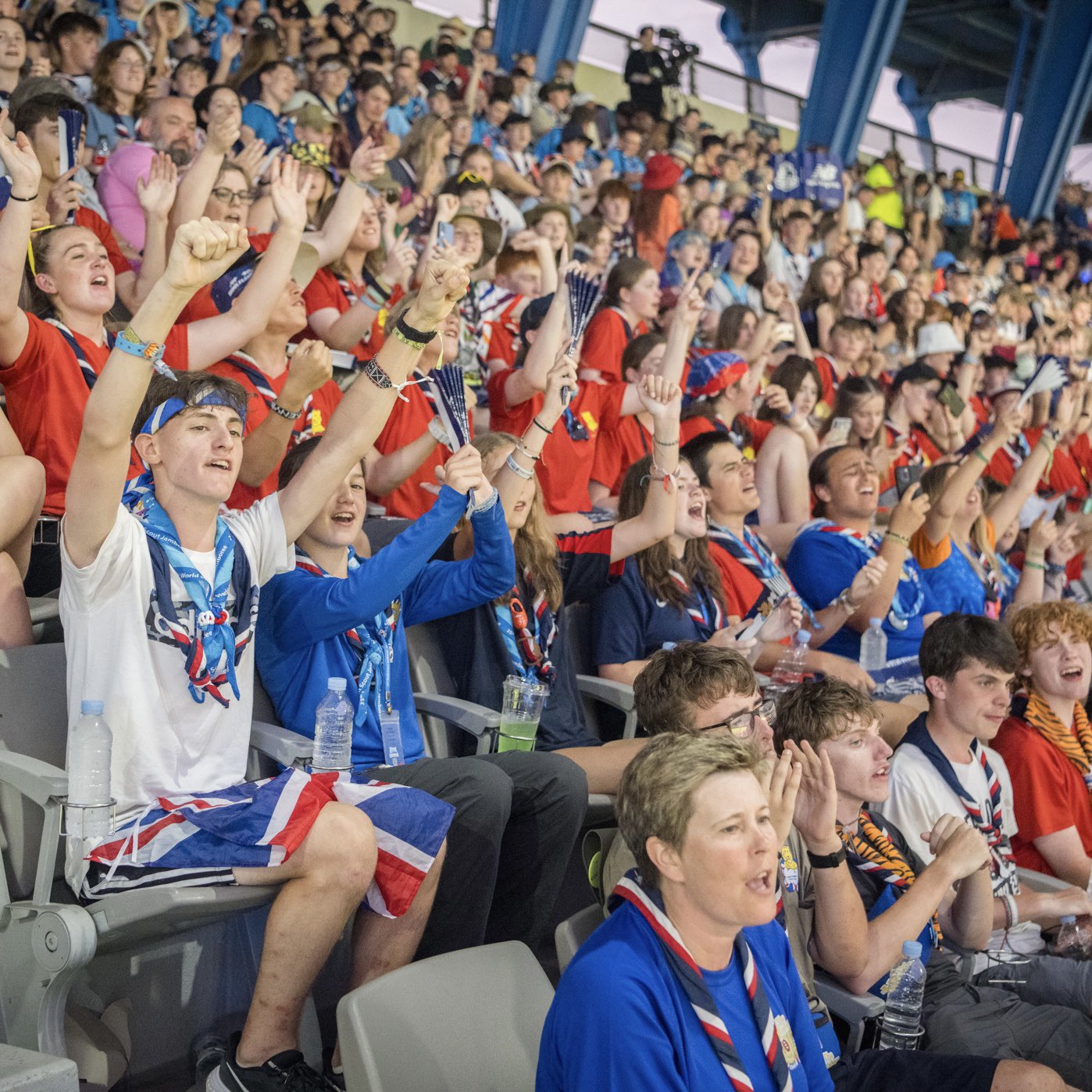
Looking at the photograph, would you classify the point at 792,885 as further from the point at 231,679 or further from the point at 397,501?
the point at 397,501

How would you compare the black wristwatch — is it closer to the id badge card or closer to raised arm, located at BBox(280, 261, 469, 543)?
the id badge card

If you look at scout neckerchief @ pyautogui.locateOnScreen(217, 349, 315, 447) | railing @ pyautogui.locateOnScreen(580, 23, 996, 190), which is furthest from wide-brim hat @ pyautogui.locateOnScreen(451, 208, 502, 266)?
railing @ pyautogui.locateOnScreen(580, 23, 996, 190)

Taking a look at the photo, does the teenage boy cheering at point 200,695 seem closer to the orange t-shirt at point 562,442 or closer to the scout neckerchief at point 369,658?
the scout neckerchief at point 369,658

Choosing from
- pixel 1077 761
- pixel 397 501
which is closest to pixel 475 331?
pixel 397 501

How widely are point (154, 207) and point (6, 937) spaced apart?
2.17 metres

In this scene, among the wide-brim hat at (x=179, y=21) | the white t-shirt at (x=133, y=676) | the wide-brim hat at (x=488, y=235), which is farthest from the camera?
the wide-brim hat at (x=179, y=21)

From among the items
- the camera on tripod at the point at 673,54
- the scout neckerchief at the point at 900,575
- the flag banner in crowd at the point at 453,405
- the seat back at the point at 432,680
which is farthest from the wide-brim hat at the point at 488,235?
the camera on tripod at the point at 673,54

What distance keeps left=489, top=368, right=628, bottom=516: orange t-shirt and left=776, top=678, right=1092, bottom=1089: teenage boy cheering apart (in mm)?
1699

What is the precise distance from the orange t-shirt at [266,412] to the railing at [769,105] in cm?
993

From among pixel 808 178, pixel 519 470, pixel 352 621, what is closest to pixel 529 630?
pixel 519 470

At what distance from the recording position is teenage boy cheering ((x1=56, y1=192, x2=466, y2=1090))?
2.13 meters

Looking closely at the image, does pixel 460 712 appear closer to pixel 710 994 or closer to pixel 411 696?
pixel 411 696

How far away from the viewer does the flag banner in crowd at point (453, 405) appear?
9.96ft

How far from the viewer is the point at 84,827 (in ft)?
7.10
